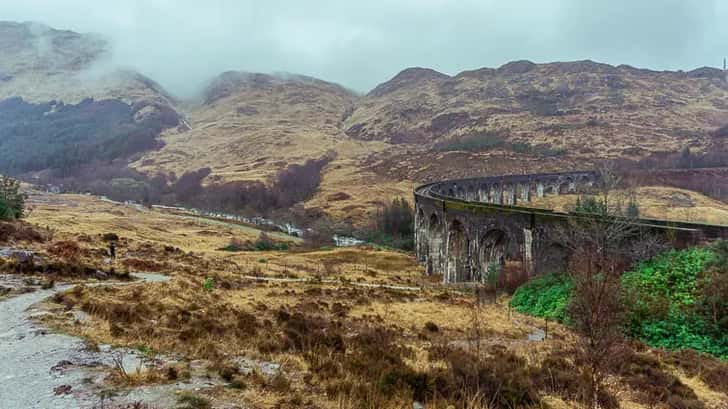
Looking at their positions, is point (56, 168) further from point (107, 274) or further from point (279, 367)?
point (279, 367)

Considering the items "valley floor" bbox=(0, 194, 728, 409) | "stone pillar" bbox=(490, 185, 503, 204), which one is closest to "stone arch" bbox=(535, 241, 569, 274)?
"valley floor" bbox=(0, 194, 728, 409)

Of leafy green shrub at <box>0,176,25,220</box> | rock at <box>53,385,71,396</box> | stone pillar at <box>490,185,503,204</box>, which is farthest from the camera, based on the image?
stone pillar at <box>490,185,503,204</box>

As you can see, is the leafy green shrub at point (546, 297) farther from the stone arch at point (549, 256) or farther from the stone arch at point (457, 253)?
the stone arch at point (457, 253)

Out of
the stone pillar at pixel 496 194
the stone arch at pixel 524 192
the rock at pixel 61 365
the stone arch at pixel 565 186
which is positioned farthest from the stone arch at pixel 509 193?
the rock at pixel 61 365

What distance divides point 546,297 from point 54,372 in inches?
828

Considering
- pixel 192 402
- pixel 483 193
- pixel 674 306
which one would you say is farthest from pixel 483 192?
pixel 192 402

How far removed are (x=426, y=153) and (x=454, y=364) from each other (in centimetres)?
14493

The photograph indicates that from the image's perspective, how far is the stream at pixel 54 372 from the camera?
260 inches

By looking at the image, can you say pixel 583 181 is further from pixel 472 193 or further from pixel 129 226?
pixel 129 226

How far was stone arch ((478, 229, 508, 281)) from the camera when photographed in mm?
35500

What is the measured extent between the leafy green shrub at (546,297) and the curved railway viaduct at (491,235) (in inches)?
60.8

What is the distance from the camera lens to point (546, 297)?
22.3m

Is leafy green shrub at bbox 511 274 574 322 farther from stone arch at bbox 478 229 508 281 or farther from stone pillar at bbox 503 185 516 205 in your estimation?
stone pillar at bbox 503 185 516 205

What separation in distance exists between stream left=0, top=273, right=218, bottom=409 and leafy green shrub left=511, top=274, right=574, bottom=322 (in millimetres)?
17664
